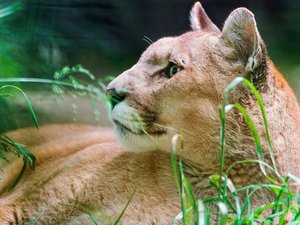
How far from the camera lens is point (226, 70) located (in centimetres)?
323

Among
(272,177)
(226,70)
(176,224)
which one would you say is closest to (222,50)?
(226,70)

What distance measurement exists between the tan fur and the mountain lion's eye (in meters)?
0.02

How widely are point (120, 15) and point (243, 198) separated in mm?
3577

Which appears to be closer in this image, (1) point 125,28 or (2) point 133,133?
(2) point 133,133

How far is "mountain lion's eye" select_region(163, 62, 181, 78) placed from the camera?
3.27m

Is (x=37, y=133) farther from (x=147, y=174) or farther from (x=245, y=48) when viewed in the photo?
(x=245, y=48)

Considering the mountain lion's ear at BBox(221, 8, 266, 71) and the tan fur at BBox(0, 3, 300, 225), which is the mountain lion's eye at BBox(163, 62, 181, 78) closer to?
the tan fur at BBox(0, 3, 300, 225)

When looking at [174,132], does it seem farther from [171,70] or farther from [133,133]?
[171,70]

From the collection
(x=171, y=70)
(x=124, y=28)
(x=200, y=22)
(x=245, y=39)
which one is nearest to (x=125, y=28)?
(x=124, y=28)

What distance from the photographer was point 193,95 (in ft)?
10.5

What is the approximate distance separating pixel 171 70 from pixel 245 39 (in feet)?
1.22

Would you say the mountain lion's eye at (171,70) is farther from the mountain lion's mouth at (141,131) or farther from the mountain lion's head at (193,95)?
the mountain lion's mouth at (141,131)

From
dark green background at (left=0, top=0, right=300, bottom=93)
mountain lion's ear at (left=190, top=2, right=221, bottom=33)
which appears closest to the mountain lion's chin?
mountain lion's ear at (left=190, top=2, right=221, bottom=33)

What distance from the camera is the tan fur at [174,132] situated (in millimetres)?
3178
